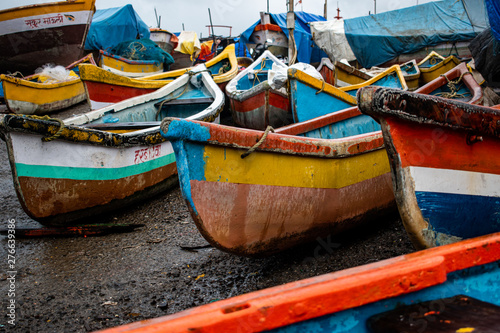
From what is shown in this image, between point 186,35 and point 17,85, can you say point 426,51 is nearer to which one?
point 186,35

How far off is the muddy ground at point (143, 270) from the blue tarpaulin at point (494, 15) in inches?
270

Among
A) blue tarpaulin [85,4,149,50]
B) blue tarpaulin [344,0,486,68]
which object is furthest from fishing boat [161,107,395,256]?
blue tarpaulin [344,0,486,68]

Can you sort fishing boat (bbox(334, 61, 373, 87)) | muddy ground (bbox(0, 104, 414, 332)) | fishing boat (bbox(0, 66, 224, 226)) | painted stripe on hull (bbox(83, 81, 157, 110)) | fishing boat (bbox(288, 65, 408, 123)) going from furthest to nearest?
fishing boat (bbox(334, 61, 373, 87))
painted stripe on hull (bbox(83, 81, 157, 110))
fishing boat (bbox(288, 65, 408, 123))
fishing boat (bbox(0, 66, 224, 226))
muddy ground (bbox(0, 104, 414, 332))

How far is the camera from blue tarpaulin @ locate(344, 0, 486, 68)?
631 inches

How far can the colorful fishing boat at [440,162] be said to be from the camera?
5.71 ft

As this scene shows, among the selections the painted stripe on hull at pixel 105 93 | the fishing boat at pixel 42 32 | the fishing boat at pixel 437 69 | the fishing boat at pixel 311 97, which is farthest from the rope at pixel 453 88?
the fishing boat at pixel 42 32

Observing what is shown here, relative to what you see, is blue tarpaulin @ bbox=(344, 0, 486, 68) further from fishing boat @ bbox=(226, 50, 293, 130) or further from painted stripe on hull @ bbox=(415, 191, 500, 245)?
painted stripe on hull @ bbox=(415, 191, 500, 245)

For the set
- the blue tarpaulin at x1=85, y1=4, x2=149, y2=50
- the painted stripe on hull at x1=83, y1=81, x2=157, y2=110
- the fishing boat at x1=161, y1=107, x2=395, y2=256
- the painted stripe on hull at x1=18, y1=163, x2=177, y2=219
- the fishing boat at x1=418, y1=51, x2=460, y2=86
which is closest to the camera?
the fishing boat at x1=161, y1=107, x2=395, y2=256

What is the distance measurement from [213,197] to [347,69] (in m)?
6.94

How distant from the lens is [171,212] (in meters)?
4.14

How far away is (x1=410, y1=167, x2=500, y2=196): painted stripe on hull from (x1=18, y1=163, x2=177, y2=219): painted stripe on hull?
3072mm

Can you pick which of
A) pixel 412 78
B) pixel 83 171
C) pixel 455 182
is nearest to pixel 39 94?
pixel 83 171

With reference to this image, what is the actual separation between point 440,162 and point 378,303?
3.62 feet

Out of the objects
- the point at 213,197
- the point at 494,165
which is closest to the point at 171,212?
the point at 213,197
